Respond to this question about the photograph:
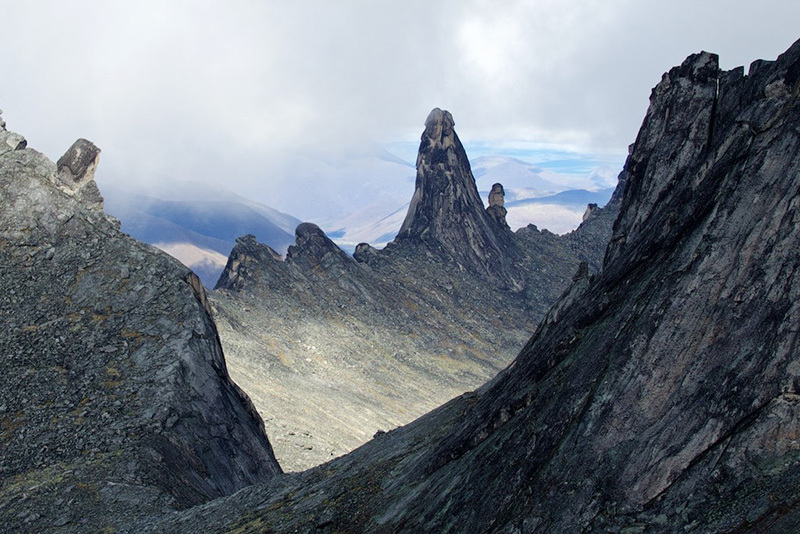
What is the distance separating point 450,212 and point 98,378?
10245 centimetres

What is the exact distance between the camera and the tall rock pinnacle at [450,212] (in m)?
132

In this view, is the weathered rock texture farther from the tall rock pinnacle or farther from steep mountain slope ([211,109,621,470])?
the tall rock pinnacle

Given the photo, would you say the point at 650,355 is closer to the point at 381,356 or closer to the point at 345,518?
the point at 345,518

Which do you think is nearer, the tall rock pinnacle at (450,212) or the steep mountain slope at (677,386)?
the steep mountain slope at (677,386)

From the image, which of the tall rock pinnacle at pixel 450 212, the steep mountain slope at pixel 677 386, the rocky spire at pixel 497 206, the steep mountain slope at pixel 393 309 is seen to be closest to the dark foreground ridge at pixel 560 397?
the steep mountain slope at pixel 677 386

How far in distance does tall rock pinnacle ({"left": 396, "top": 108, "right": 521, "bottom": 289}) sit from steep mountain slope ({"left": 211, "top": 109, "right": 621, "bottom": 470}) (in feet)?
0.85

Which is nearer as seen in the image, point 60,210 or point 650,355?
point 650,355

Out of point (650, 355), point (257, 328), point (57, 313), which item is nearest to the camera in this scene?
point (650, 355)

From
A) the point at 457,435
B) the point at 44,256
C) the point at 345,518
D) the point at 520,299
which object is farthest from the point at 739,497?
the point at 520,299

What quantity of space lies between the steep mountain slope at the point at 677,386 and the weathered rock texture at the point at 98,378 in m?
13.0

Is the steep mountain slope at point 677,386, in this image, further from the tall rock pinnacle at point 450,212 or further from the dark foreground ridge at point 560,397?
the tall rock pinnacle at point 450,212

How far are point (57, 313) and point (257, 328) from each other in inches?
1699

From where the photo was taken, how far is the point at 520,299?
422 ft

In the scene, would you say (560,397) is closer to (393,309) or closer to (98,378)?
(98,378)
